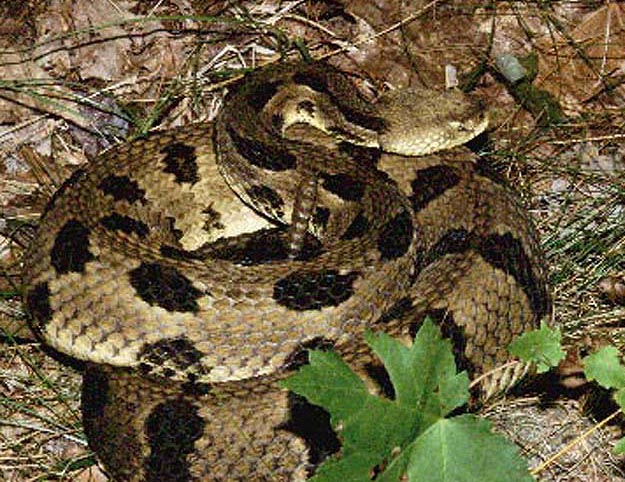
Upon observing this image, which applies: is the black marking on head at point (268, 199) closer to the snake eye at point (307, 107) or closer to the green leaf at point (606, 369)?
the snake eye at point (307, 107)

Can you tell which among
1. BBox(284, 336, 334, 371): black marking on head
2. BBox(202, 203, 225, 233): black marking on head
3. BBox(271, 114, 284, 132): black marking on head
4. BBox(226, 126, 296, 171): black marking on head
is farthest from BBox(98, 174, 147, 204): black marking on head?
BBox(284, 336, 334, 371): black marking on head

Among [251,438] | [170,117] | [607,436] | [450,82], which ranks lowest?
[607,436]

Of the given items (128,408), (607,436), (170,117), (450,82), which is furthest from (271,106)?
(607,436)

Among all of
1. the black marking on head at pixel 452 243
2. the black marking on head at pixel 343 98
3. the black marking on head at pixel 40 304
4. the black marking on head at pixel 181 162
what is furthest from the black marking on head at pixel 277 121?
the black marking on head at pixel 40 304

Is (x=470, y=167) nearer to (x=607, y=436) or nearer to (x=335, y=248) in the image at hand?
(x=335, y=248)

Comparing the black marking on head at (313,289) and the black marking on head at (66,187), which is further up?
the black marking on head at (66,187)
